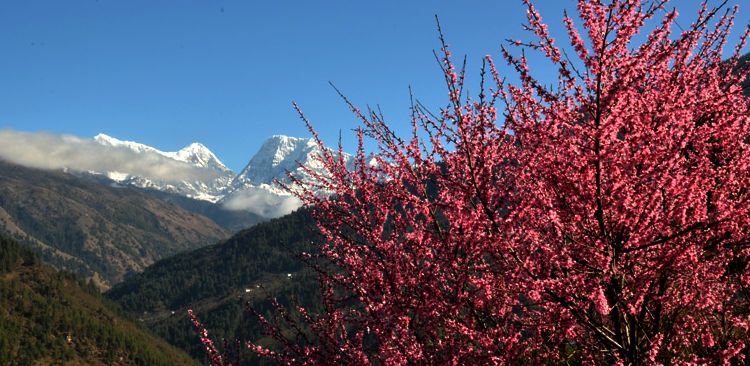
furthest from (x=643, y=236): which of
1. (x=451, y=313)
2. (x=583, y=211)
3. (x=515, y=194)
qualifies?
(x=451, y=313)

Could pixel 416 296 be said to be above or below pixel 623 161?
below

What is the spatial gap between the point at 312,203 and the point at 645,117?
620 cm

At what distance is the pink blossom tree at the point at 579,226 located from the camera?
5855mm

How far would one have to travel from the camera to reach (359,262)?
31.9 feet

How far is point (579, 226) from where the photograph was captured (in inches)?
254

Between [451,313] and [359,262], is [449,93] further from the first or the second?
[359,262]

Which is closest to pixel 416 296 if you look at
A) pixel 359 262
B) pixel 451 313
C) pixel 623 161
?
pixel 451 313

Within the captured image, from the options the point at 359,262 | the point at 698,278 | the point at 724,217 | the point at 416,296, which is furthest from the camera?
the point at 359,262

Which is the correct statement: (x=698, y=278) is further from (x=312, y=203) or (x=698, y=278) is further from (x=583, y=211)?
(x=312, y=203)

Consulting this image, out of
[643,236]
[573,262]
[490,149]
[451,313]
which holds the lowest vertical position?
[451,313]

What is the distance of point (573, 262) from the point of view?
5953 mm

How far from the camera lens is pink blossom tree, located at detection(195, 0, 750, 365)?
5855mm

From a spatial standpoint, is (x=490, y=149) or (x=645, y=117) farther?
(x=490, y=149)

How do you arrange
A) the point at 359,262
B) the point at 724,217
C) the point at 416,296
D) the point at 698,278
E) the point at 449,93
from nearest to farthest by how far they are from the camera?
1. the point at 724,217
2. the point at 449,93
3. the point at 698,278
4. the point at 416,296
5. the point at 359,262
